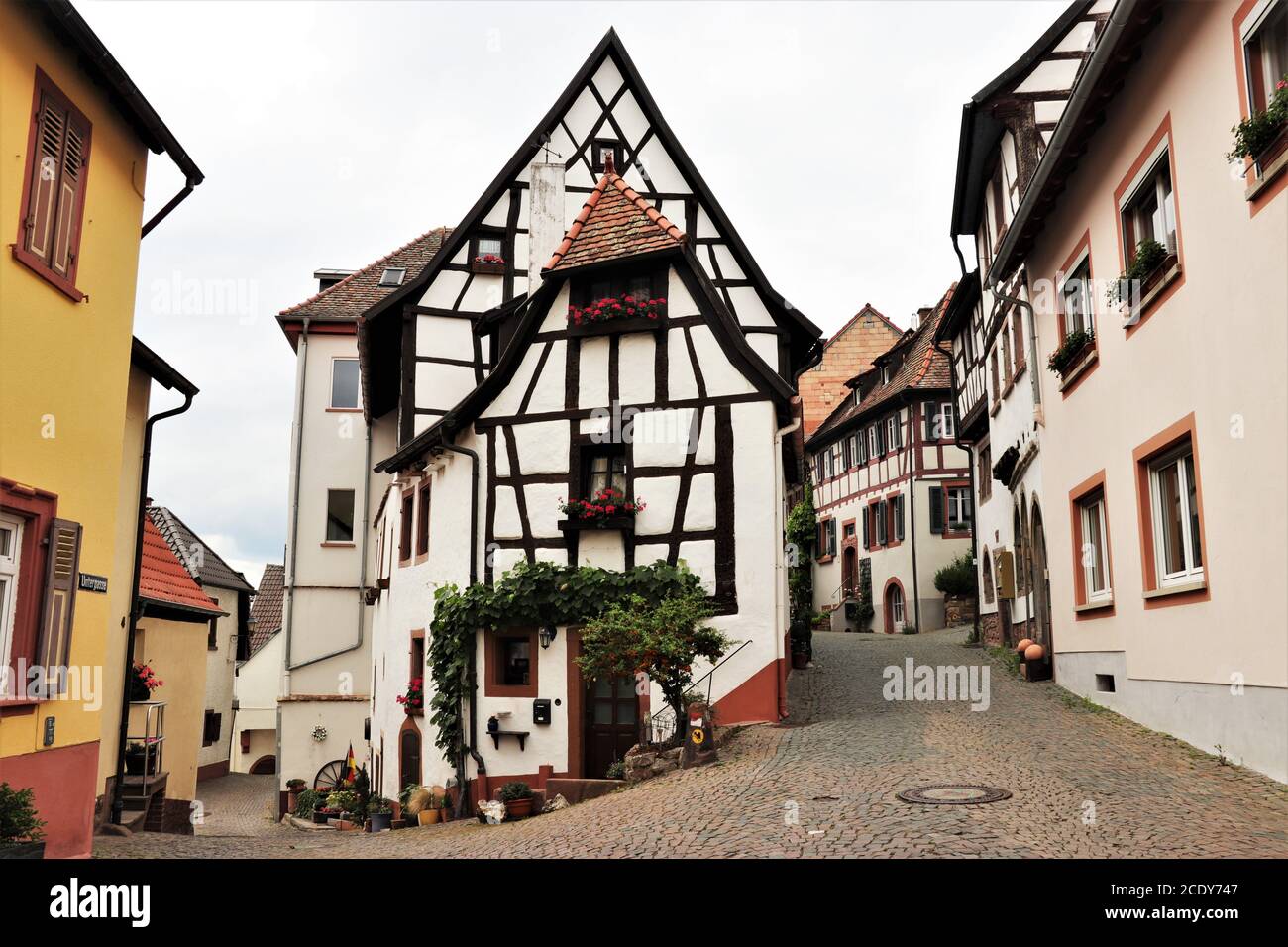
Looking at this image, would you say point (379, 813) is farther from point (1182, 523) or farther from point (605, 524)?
point (1182, 523)

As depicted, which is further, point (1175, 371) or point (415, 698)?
point (415, 698)

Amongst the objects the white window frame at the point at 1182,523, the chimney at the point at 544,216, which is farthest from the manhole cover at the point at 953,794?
the chimney at the point at 544,216

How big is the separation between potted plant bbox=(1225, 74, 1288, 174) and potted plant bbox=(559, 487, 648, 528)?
889 cm

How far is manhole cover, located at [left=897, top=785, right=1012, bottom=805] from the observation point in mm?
8914

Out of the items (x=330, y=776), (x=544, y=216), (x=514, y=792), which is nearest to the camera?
(x=514, y=792)

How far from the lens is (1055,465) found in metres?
14.3

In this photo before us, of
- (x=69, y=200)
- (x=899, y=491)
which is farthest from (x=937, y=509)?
(x=69, y=200)

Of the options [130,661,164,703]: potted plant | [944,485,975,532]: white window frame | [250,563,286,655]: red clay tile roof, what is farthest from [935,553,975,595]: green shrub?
[250,563,286,655]: red clay tile roof

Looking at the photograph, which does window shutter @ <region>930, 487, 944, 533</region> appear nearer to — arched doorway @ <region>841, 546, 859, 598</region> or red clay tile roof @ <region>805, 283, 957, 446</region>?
red clay tile roof @ <region>805, 283, 957, 446</region>

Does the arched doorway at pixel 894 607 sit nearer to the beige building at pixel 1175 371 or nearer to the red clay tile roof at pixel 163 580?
the red clay tile roof at pixel 163 580

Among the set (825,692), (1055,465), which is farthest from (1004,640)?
(1055,465)

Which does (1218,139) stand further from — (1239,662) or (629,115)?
(629,115)

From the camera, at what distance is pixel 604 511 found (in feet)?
50.2

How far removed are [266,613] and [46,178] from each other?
3590cm
